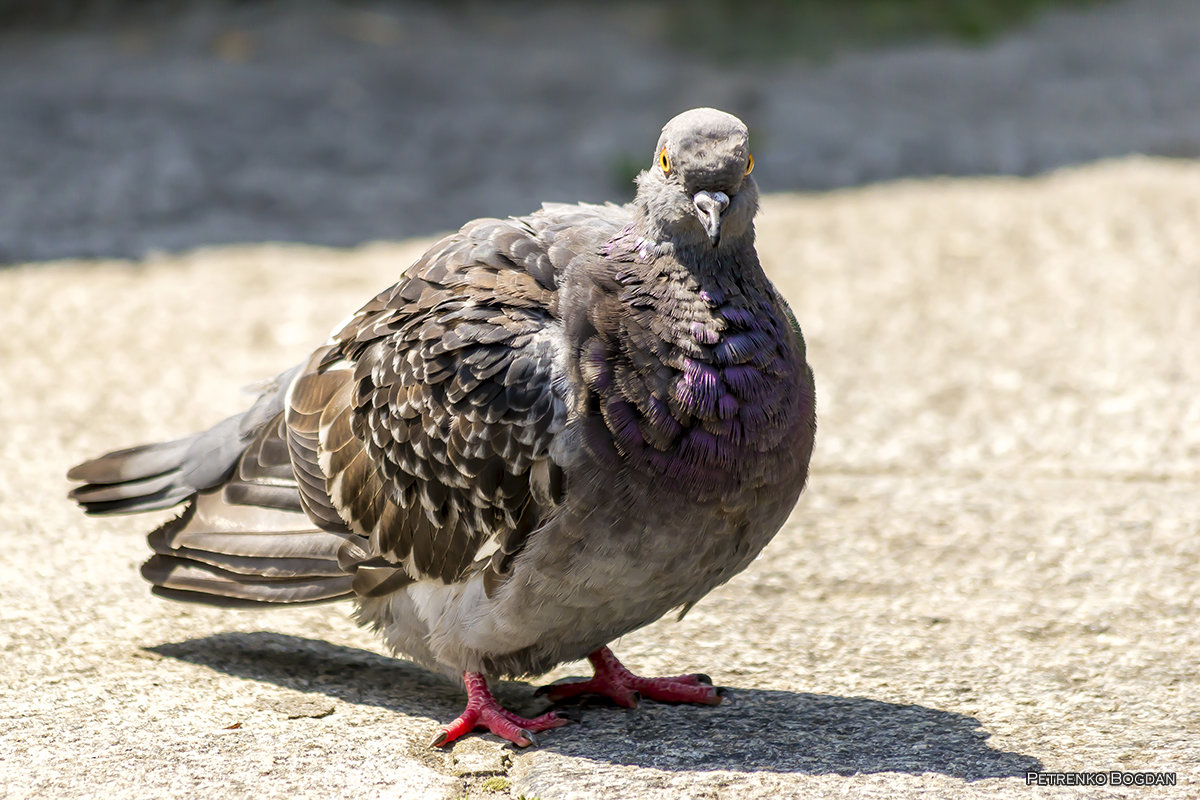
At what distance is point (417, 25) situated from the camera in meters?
11.3

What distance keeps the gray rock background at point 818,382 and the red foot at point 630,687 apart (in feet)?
0.29

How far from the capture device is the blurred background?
28.2ft

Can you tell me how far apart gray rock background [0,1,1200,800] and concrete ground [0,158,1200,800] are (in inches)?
0.7

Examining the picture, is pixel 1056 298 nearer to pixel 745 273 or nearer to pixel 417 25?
pixel 745 273

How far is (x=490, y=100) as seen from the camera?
10203 millimetres

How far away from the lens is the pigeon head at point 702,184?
3766mm

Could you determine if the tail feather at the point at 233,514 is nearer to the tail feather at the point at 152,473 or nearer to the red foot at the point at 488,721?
the tail feather at the point at 152,473

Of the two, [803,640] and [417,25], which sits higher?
[417,25]

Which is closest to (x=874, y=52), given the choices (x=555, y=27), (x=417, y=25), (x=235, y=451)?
(x=555, y=27)

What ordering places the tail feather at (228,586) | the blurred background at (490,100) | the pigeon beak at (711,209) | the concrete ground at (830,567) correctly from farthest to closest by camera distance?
the blurred background at (490,100) → the tail feather at (228,586) → the concrete ground at (830,567) → the pigeon beak at (711,209)

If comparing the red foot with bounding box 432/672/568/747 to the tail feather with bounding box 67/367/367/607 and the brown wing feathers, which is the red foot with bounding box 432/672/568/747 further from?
the tail feather with bounding box 67/367/367/607

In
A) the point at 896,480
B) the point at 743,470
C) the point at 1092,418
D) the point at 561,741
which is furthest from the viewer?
the point at 1092,418

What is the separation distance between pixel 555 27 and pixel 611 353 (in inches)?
329

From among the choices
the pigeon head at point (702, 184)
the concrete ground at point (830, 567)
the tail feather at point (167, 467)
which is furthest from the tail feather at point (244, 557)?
the pigeon head at point (702, 184)
